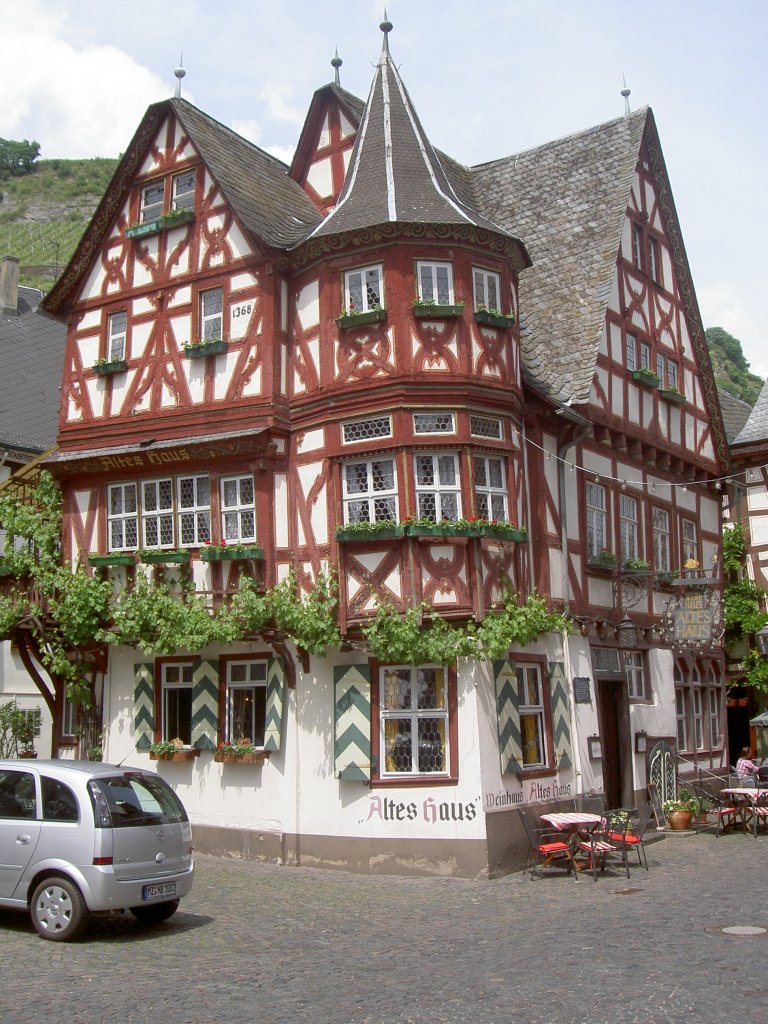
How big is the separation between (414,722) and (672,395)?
10.4 metres

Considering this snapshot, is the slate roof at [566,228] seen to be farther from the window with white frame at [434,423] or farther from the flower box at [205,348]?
the flower box at [205,348]

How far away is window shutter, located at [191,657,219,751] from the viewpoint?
18891 millimetres

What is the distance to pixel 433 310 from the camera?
17.7 metres

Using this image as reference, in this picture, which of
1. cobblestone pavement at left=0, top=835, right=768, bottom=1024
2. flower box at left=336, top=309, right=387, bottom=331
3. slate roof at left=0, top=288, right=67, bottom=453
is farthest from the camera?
slate roof at left=0, top=288, right=67, bottom=453

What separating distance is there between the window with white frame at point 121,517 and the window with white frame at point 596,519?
8014mm

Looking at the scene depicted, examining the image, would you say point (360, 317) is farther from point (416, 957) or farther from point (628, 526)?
point (416, 957)

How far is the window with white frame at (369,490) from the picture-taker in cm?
1736

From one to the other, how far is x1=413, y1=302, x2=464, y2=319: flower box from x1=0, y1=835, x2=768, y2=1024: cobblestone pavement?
836cm

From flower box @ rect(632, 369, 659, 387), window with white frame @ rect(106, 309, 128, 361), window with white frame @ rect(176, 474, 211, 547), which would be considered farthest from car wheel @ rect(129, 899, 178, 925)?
flower box @ rect(632, 369, 659, 387)

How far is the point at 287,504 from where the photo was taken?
1852 centimetres

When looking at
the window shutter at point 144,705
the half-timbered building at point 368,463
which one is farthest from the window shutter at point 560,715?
the window shutter at point 144,705

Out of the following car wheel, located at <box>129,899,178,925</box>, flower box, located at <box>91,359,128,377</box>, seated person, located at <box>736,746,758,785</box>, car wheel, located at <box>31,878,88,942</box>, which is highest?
flower box, located at <box>91,359,128,377</box>

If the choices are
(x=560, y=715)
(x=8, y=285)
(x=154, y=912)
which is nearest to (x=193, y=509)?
(x=560, y=715)

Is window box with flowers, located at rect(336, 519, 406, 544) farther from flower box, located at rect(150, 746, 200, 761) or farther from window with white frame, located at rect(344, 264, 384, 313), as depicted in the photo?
flower box, located at rect(150, 746, 200, 761)
